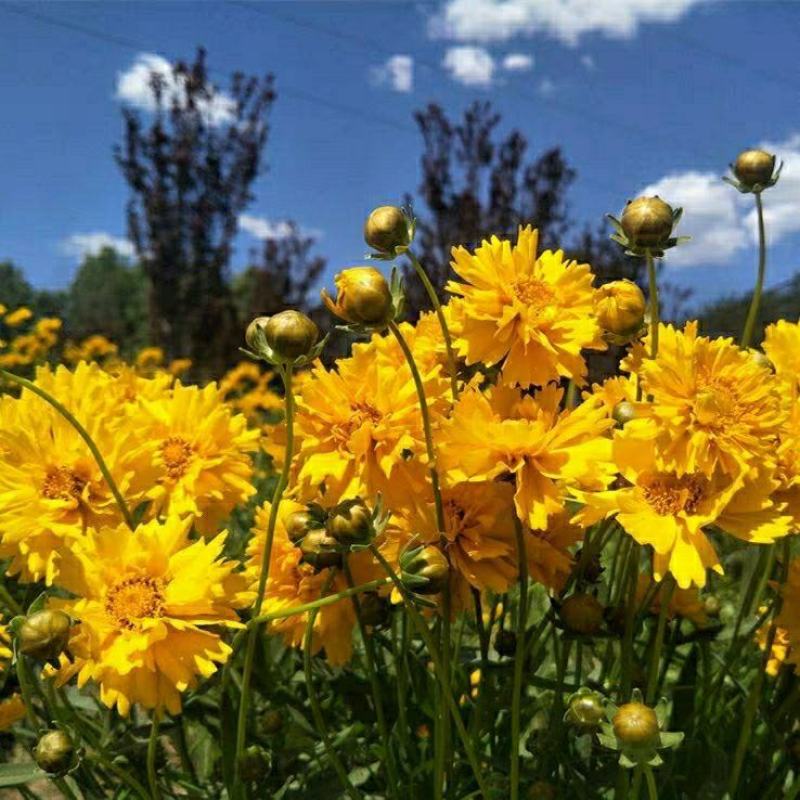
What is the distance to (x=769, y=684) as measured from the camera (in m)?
1.54

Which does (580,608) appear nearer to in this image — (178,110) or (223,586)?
(223,586)

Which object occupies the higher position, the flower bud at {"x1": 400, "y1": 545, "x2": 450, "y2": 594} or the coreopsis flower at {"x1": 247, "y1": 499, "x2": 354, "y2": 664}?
the flower bud at {"x1": 400, "y1": 545, "x2": 450, "y2": 594}

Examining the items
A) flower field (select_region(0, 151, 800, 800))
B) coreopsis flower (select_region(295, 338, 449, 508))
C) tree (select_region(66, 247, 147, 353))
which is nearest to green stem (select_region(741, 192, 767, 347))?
flower field (select_region(0, 151, 800, 800))

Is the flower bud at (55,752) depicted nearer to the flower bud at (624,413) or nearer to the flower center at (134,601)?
the flower center at (134,601)

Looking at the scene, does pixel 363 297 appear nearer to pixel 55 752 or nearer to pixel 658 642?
pixel 658 642

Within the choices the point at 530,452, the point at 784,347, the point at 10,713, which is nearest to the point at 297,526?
the point at 530,452

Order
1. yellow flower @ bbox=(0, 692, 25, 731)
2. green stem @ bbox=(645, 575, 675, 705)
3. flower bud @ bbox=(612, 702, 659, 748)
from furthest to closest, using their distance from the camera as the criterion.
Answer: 1. yellow flower @ bbox=(0, 692, 25, 731)
2. green stem @ bbox=(645, 575, 675, 705)
3. flower bud @ bbox=(612, 702, 659, 748)

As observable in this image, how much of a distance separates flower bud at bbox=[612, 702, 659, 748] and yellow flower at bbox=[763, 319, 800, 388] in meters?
0.54

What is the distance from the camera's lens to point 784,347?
1230 millimetres

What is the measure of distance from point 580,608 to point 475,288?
38 centimetres

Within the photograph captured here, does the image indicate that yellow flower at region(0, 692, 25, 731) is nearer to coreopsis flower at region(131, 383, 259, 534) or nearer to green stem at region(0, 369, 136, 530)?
coreopsis flower at region(131, 383, 259, 534)

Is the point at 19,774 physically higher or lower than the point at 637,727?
lower

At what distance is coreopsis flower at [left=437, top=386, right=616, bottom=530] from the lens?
932 mm

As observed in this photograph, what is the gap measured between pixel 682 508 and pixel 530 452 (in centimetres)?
16
